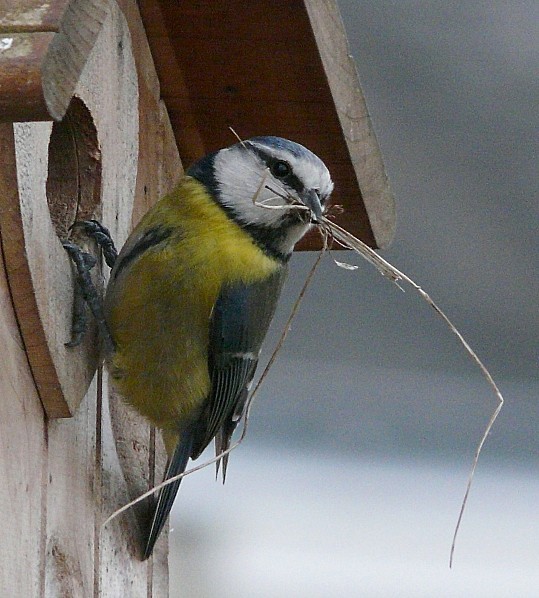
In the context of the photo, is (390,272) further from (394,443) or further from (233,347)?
(394,443)

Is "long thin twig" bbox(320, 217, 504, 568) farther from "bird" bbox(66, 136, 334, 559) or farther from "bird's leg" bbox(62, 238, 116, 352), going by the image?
"bird's leg" bbox(62, 238, 116, 352)

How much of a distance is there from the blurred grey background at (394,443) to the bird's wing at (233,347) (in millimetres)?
722

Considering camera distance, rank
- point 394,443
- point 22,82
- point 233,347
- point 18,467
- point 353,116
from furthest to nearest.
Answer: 1. point 394,443
2. point 353,116
3. point 233,347
4. point 18,467
5. point 22,82

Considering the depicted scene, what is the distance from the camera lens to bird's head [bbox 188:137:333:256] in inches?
50.1

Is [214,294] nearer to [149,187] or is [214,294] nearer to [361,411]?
[149,187]

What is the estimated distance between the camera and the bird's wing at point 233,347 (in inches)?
50.9

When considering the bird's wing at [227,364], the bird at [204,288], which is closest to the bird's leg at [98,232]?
the bird at [204,288]

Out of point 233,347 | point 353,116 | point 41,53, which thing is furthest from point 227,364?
point 41,53

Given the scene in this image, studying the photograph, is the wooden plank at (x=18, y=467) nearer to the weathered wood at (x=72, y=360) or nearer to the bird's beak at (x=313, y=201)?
the weathered wood at (x=72, y=360)

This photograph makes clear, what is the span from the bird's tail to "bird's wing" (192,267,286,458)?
12 mm

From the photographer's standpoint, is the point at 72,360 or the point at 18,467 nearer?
the point at 18,467

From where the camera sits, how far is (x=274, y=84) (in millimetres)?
1471

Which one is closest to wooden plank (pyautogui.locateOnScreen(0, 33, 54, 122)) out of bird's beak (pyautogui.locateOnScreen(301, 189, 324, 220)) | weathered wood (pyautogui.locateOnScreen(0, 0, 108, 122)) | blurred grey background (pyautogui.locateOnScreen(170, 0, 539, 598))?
weathered wood (pyautogui.locateOnScreen(0, 0, 108, 122))

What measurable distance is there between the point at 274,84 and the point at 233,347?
38cm
